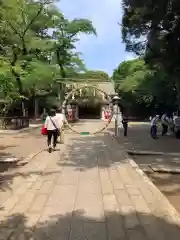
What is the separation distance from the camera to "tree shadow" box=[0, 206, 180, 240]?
15.6 ft

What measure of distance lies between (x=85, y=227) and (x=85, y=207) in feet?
3.36

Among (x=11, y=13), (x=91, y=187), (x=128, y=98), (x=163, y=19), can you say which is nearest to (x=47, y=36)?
(x=128, y=98)

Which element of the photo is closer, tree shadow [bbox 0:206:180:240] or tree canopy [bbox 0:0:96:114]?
tree shadow [bbox 0:206:180:240]

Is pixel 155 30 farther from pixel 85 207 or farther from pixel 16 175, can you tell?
pixel 85 207

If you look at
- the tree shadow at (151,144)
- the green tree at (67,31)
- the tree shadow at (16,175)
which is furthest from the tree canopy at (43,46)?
the tree shadow at (16,175)

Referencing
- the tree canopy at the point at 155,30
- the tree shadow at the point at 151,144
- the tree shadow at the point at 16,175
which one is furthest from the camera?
the tree shadow at the point at 151,144

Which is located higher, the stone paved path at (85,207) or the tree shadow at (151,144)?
the stone paved path at (85,207)

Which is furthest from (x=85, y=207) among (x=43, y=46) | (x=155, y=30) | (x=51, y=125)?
(x=43, y=46)

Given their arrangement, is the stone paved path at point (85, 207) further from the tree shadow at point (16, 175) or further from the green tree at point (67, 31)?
the green tree at point (67, 31)

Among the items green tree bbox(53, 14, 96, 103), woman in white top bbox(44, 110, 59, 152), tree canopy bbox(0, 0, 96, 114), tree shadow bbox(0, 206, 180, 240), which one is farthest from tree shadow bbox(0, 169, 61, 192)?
green tree bbox(53, 14, 96, 103)

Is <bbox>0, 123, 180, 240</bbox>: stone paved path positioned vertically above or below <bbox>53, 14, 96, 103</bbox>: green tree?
below

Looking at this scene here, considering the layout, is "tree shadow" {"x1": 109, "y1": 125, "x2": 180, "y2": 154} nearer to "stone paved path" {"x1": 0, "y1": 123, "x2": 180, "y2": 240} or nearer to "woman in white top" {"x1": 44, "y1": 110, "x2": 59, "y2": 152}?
"woman in white top" {"x1": 44, "y1": 110, "x2": 59, "y2": 152}

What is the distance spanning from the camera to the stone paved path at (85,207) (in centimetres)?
489

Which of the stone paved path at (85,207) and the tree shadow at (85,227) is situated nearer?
the tree shadow at (85,227)
